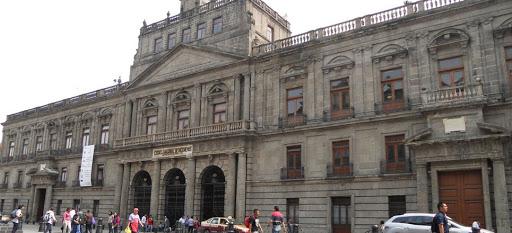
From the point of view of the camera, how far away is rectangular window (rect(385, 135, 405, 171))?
1054 inches

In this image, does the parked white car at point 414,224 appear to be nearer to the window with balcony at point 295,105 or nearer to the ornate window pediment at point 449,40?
the ornate window pediment at point 449,40

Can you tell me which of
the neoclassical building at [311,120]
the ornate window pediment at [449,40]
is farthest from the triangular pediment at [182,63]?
the ornate window pediment at [449,40]

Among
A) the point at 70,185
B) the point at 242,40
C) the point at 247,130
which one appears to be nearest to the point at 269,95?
the point at 247,130

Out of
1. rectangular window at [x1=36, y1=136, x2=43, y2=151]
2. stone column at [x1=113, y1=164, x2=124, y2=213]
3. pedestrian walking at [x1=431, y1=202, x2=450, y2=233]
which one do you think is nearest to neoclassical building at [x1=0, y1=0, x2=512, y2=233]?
stone column at [x1=113, y1=164, x2=124, y2=213]

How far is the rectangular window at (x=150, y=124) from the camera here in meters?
40.4

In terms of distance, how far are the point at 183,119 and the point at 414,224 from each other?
23.3 meters

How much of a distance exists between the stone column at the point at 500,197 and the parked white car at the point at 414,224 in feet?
16.3

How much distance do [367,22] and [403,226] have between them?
15.2 meters

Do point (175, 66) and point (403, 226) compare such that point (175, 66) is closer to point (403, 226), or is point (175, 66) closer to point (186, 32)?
point (186, 32)

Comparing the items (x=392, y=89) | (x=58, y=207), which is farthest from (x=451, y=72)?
(x=58, y=207)

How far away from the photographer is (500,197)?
2247 centimetres

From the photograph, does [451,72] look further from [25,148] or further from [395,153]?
[25,148]

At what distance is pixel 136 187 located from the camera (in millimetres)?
39406

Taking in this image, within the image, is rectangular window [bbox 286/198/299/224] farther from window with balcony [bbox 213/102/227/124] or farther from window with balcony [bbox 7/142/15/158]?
window with balcony [bbox 7/142/15/158]
